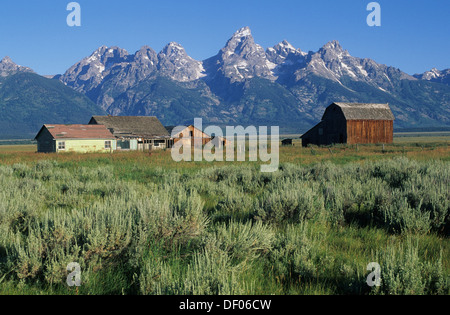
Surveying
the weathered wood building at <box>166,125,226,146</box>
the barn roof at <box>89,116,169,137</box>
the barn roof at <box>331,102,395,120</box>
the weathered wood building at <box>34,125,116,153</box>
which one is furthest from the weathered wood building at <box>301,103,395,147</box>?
the weathered wood building at <box>34,125,116,153</box>

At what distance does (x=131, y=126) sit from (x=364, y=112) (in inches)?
1565

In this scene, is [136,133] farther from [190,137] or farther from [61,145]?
[61,145]

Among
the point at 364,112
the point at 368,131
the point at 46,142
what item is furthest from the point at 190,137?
the point at 368,131

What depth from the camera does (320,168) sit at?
52.5 feet

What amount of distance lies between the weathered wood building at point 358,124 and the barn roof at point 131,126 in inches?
1164

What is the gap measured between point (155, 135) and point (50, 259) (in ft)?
203

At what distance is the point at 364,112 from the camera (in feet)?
188

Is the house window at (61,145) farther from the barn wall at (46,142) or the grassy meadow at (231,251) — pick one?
the grassy meadow at (231,251)

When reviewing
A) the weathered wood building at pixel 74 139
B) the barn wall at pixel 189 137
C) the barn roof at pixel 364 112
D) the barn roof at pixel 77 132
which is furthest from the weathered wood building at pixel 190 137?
the barn roof at pixel 364 112

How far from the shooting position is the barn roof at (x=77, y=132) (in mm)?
50459

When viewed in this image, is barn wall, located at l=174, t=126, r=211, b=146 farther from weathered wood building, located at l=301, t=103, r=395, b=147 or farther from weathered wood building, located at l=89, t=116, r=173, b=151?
weathered wood building, located at l=301, t=103, r=395, b=147

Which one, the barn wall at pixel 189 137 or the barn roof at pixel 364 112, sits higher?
the barn roof at pixel 364 112

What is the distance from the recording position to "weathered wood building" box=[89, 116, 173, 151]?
60.3 metres
